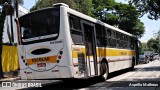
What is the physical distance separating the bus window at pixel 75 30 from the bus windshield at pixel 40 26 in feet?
2.26

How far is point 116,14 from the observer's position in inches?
2542

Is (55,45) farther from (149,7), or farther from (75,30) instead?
(149,7)

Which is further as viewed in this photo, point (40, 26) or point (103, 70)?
point (103, 70)

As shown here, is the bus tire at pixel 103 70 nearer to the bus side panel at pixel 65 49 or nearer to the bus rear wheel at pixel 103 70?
the bus rear wheel at pixel 103 70

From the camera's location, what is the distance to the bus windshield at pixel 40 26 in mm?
14227

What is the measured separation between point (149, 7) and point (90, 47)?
16825 millimetres

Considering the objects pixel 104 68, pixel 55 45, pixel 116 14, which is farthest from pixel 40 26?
pixel 116 14

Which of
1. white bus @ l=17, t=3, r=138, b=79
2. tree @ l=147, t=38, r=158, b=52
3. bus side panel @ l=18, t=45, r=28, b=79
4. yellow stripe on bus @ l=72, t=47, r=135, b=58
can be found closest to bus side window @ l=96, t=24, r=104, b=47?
yellow stripe on bus @ l=72, t=47, r=135, b=58

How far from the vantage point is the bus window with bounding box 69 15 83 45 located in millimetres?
14484

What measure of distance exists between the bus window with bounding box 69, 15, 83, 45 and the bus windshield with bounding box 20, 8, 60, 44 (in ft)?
2.26

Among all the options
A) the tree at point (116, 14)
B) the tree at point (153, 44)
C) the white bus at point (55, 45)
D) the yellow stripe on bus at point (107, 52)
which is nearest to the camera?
the white bus at point (55, 45)

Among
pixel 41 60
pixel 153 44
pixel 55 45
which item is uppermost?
pixel 55 45

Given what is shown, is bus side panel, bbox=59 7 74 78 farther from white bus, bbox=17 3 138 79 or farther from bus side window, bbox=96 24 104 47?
bus side window, bbox=96 24 104 47

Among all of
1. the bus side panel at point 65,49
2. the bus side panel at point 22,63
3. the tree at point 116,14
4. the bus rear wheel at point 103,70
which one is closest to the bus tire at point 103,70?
the bus rear wheel at point 103,70
